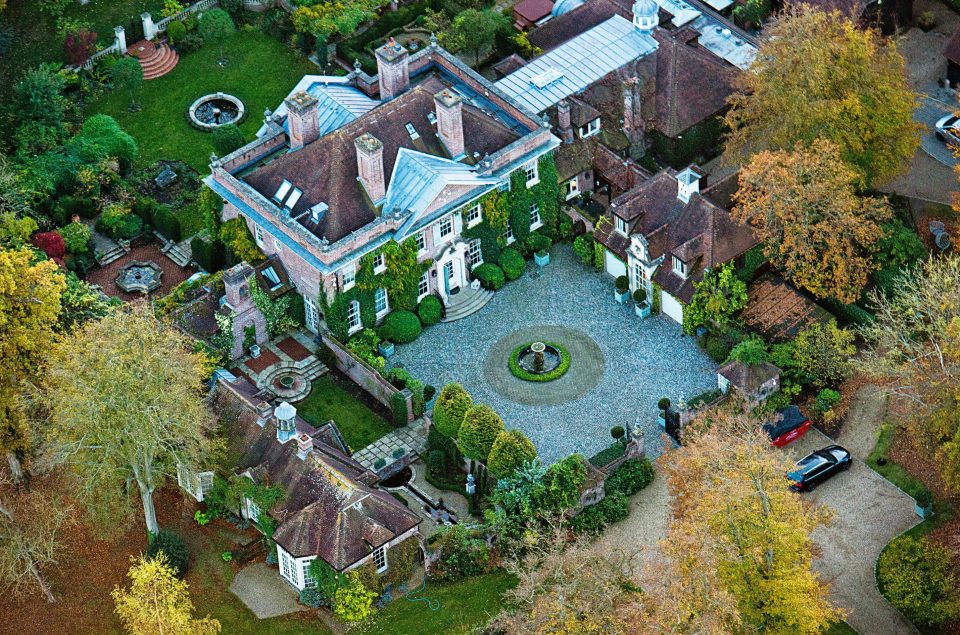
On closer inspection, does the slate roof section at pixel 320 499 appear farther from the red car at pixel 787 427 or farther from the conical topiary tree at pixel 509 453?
the red car at pixel 787 427

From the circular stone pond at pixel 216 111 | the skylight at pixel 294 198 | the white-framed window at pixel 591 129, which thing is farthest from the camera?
the circular stone pond at pixel 216 111

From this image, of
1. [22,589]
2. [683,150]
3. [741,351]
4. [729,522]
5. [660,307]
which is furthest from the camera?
[683,150]

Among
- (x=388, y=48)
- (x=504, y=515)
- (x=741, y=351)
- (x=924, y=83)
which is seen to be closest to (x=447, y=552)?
(x=504, y=515)

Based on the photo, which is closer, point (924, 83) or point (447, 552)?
point (447, 552)

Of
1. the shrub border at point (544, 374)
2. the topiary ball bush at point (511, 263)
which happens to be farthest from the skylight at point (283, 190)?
the shrub border at point (544, 374)

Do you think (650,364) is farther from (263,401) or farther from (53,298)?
(53,298)

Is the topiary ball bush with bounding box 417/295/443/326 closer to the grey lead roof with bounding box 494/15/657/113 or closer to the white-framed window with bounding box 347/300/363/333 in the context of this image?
the white-framed window with bounding box 347/300/363/333

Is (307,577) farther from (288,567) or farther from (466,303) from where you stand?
(466,303)
